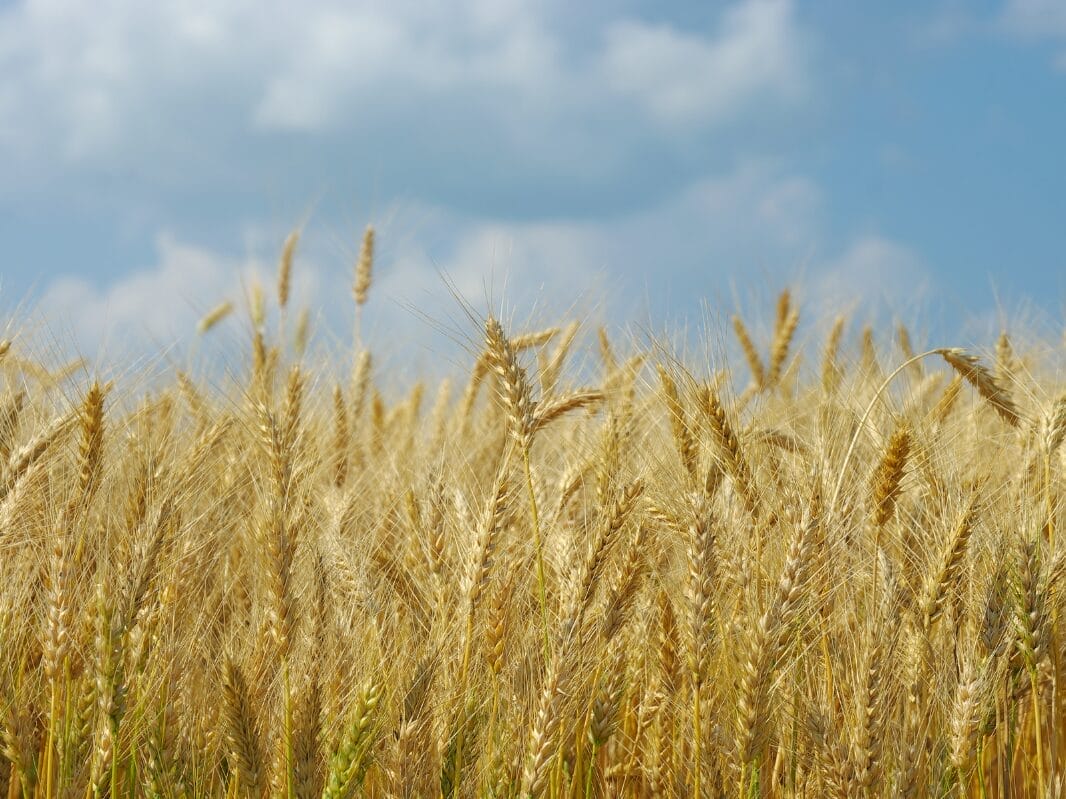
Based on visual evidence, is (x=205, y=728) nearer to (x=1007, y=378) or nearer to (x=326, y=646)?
(x=326, y=646)

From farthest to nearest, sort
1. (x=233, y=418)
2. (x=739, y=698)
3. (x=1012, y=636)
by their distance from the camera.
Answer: (x=233, y=418) → (x=1012, y=636) → (x=739, y=698)

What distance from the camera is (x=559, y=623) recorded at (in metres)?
2.04

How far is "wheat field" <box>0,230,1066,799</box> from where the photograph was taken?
203 centimetres

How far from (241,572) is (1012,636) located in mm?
2110

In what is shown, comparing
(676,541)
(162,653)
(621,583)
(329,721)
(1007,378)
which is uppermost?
(1007,378)

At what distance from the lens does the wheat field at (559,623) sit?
203cm

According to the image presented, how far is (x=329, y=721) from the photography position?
2.20 meters

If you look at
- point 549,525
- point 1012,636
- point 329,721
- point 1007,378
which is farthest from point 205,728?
point 1007,378

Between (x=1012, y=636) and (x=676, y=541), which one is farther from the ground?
(x=676, y=541)

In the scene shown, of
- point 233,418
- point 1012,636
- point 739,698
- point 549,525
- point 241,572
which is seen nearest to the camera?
point 739,698

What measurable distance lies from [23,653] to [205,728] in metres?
0.57

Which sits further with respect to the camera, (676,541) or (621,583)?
(676,541)

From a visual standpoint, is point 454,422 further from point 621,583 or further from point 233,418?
point 621,583

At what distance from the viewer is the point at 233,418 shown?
3.67 meters
